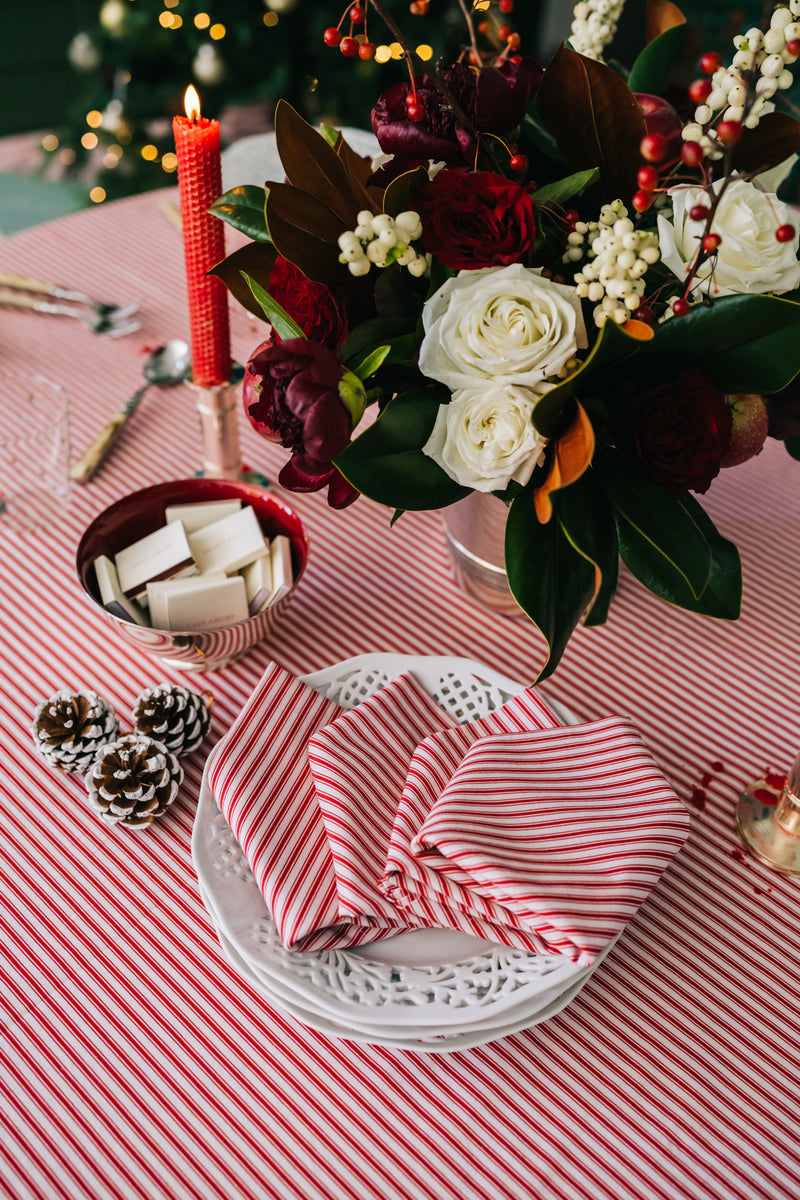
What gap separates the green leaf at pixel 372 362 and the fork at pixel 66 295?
26.5 inches

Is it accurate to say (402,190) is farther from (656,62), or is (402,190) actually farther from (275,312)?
(656,62)

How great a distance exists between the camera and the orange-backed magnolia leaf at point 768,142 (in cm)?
67

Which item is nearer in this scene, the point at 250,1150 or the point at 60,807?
the point at 250,1150

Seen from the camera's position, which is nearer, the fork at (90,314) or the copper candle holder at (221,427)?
the copper candle holder at (221,427)

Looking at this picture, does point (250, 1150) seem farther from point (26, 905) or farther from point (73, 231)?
point (73, 231)

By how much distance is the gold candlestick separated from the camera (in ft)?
2.24

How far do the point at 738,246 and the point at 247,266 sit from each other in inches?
14.2

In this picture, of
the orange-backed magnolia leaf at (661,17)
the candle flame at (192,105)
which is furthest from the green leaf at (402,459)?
the orange-backed magnolia leaf at (661,17)

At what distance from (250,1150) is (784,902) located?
1.38 ft

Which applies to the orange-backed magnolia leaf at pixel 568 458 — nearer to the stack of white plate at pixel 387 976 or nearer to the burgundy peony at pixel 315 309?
the burgundy peony at pixel 315 309

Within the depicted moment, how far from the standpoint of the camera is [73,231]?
4.27ft

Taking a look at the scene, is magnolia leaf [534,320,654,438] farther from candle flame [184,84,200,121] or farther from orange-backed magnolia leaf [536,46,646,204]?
candle flame [184,84,200,121]

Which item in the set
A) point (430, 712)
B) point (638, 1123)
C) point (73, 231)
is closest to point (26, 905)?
point (430, 712)

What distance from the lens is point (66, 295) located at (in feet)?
3.80
